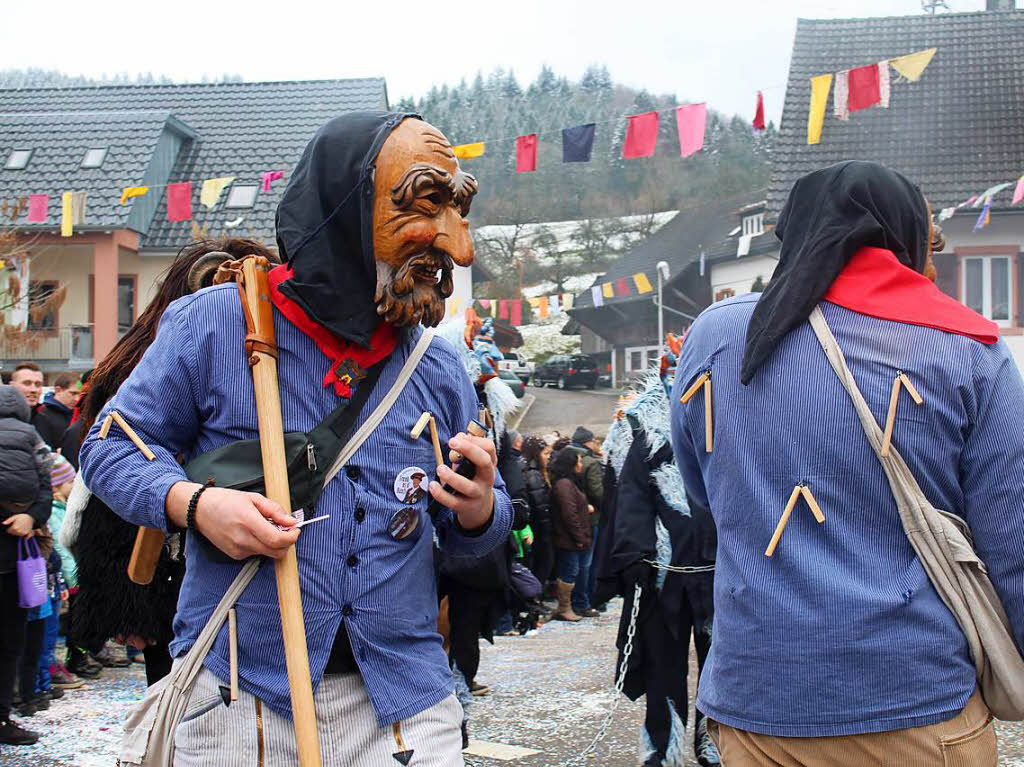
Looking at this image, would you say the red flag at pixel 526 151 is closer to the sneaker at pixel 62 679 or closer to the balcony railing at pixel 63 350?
the sneaker at pixel 62 679

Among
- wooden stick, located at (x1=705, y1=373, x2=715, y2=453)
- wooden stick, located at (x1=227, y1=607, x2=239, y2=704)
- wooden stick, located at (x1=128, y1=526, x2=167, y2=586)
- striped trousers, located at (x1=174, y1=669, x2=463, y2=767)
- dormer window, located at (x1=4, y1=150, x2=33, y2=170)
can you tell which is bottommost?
striped trousers, located at (x1=174, y1=669, x2=463, y2=767)

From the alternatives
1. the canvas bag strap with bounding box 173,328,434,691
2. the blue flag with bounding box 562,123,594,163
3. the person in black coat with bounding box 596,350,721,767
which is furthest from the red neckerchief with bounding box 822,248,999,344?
the blue flag with bounding box 562,123,594,163

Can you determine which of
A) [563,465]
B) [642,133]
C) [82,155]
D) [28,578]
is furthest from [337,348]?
[82,155]

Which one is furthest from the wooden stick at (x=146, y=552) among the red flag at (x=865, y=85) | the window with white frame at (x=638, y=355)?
the window with white frame at (x=638, y=355)

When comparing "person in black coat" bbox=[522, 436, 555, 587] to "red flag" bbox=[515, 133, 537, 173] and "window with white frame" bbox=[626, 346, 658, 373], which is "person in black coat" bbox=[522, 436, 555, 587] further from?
"window with white frame" bbox=[626, 346, 658, 373]

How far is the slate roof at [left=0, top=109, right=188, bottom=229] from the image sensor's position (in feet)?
83.5

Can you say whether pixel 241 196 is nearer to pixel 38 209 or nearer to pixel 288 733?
pixel 38 209

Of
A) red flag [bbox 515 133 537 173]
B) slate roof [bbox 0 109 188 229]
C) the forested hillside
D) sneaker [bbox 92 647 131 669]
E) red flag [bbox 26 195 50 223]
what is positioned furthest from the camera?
the forested hillside

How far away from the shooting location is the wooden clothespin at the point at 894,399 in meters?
2.33

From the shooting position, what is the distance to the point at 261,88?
30.3 meters

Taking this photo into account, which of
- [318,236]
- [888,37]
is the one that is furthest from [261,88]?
[318,236]

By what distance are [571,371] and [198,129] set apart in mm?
16828

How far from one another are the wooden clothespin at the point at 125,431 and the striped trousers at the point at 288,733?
0.43 m

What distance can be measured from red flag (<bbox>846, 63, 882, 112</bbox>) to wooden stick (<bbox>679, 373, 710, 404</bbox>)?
1245cm
